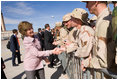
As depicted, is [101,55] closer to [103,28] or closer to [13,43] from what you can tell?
[103,28]

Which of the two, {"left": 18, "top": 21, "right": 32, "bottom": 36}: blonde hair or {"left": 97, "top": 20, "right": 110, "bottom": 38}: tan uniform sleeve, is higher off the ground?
{"left": 18, "top": 21, "right": 32, "bottom": 36}: blonde hair

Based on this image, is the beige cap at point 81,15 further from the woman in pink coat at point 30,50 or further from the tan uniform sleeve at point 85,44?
the woman in pink coat at point 30,50

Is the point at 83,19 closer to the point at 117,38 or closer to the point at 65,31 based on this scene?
the point at 117,38

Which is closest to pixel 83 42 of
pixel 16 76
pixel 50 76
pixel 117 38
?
pixel 117 38

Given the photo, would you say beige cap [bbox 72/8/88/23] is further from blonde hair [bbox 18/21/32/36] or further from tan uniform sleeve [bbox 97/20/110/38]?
blonde hair [bbox 18/21/32/36]

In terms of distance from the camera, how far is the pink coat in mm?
2168

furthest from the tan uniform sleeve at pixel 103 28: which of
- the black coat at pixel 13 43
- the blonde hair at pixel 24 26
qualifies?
the black coat at pixel 13 43

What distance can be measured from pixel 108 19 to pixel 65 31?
110 inches

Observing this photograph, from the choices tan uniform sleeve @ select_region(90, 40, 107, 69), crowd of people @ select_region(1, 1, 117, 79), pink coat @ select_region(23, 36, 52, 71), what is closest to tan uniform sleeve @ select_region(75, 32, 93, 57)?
crowd of people @ select_region(1, 1, 117, 79)

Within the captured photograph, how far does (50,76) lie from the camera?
3990 mm

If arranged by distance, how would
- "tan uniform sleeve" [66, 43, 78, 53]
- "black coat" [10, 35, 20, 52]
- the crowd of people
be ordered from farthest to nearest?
"black coat" [10, 35, 20, 52]
"tan uniform sleeve" [66, 43, 78, 53]
the crowd of people

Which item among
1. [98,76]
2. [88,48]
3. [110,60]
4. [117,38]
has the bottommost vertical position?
[98,76]

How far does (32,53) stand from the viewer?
2176mm

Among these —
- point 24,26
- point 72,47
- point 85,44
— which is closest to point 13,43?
point 24,26
